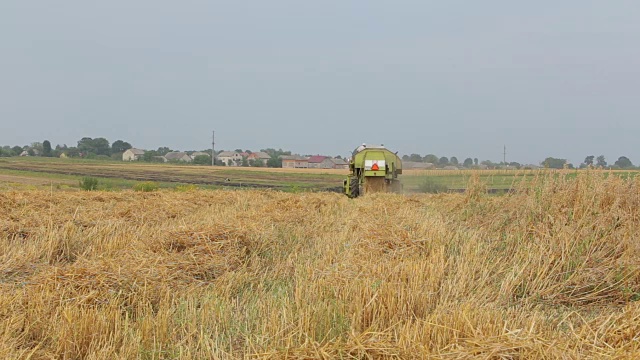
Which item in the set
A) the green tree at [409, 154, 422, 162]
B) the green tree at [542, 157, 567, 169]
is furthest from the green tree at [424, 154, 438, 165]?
the green tree at [542, 157, 567, 169]

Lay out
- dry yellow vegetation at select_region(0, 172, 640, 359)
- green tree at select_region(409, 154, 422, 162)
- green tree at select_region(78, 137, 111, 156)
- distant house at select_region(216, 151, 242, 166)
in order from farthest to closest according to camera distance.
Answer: distant house at select_region(216, 151, 242, 166) < green tree at select_region(78, 137, 111, 156) < green tree at select_region(409, 154, 422, 162) < dry yellow vegetation at select_region(0, 172, 640, 359)

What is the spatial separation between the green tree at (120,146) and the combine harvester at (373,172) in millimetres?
123545

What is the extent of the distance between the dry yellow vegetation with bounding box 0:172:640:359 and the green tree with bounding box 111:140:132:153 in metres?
134

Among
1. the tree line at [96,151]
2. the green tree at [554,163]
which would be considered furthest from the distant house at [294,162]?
the green tree at [554,163]

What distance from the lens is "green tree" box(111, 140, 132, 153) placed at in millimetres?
133875

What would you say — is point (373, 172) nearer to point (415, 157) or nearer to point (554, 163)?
point (415, 157)

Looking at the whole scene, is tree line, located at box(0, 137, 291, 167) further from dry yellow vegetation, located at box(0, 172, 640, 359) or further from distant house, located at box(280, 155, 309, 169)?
dry yellow vegetation, located at box(0, 172, 640, 359)

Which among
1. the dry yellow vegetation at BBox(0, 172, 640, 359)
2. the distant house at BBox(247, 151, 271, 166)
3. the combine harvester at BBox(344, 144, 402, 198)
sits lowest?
the dry yellow vegetation at BBox(0, 172, 640, 359)

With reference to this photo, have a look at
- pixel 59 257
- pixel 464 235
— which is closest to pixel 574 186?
pixel 464 235

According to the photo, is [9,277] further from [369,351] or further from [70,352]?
[369,351]

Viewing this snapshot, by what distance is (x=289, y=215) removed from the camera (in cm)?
1112

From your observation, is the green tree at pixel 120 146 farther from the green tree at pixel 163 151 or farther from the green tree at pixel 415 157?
the green tree at pixel 415 157

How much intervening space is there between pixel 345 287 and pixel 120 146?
468 ft

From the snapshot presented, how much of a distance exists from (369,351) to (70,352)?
211 cm
